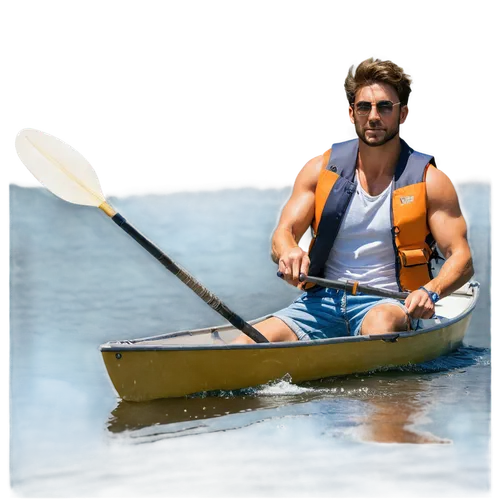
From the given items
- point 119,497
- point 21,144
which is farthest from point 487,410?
point 21,144

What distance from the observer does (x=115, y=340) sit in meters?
5.07

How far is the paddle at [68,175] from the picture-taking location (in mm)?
4727

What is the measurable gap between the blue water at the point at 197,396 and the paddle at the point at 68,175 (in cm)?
13

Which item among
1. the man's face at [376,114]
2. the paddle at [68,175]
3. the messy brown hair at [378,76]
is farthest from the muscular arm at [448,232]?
the paddle at [68,175]

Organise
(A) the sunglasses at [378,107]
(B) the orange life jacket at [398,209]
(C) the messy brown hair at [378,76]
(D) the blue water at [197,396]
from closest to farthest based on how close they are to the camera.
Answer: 1. (D) the blue water at [197,396]
2. (C) the messy brown hair at [378,76]
3. (A) the sunglasses at [378,107]
4. (B) the orange life jacket at [398,209]

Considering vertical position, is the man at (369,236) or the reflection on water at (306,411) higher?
the man at (369,236)

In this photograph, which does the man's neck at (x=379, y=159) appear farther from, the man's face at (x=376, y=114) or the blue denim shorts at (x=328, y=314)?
the blue denim shorts at (x=328, y=314)

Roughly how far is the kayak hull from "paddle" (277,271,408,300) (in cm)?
14

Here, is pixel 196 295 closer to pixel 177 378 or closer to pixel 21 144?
pixel 177 378

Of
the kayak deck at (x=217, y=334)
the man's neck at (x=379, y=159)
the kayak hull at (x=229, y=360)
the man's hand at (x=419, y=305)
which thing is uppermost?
the man's neck at (x=379, y=159)

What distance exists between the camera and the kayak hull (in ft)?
16.0

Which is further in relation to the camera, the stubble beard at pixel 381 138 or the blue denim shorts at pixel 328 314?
the blue denim shorts at pixel 328 314

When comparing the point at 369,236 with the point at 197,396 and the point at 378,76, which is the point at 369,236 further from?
the point at 197,396

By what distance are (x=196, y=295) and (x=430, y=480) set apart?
44.9 inches
